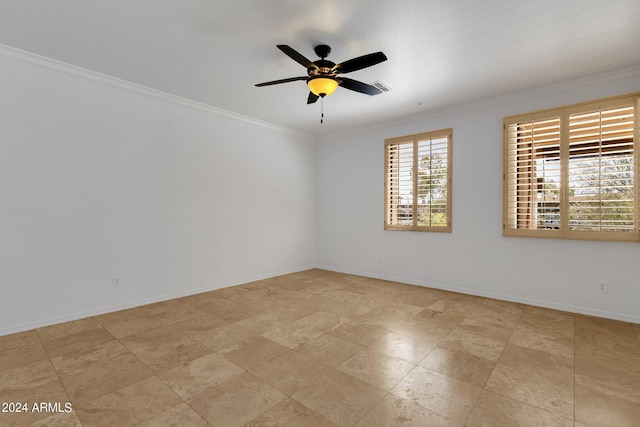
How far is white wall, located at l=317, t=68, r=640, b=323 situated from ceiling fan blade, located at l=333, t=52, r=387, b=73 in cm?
267

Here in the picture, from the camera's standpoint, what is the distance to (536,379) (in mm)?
2223

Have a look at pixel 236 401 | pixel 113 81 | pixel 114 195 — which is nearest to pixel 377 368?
pixel 236 401

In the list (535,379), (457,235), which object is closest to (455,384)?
(535,379)

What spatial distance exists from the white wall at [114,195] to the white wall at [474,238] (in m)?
1.63

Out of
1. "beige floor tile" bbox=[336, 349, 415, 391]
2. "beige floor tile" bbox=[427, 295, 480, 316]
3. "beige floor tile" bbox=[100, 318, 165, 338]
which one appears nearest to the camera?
"beige floor tile" bbox=[336, 349, 415, 391]

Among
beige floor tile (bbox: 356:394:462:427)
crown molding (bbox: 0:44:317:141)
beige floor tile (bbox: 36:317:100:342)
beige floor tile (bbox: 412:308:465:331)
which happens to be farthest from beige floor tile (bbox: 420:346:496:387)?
crown molding (bbox: 0:44:317:141)

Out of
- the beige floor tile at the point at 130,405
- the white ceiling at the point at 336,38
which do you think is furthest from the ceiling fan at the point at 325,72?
the beige floor tile at the point at 130,405

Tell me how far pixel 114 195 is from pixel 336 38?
3277 mm

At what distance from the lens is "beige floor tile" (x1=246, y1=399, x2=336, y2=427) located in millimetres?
1742

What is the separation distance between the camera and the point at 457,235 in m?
4.67

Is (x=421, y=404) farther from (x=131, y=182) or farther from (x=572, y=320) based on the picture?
(x=131, y=182)

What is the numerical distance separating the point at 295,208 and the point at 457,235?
3.14 m

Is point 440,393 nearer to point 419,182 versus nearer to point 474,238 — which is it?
point 474,238

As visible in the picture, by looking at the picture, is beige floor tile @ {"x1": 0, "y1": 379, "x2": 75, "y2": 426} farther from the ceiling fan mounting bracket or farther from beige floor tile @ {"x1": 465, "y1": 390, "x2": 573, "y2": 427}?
the ceiling fan mounting bracket
